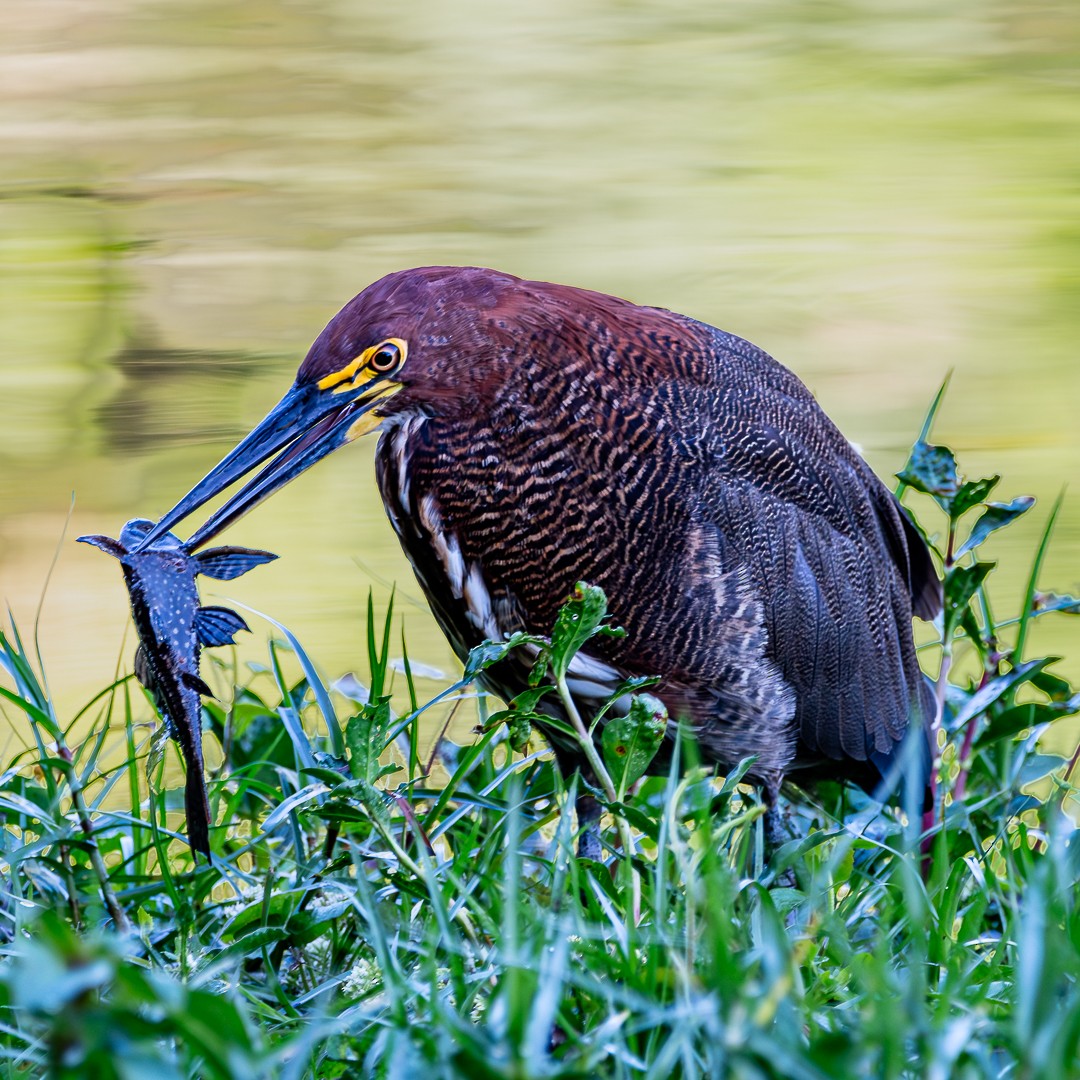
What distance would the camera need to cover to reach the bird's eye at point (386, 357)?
6.08 feet

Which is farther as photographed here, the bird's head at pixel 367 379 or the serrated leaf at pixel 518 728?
the bird's head at pixel 367 379

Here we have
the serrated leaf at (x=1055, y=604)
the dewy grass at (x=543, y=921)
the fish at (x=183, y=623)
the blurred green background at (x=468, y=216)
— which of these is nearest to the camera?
the dewy grass at (x=543, y=921)

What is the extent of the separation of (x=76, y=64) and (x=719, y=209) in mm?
3221

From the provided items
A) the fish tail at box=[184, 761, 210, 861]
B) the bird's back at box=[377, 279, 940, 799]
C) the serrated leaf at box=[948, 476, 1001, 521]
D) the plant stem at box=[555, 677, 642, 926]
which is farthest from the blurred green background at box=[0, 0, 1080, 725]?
the plant stem at box=[555, 677, 642, 926]

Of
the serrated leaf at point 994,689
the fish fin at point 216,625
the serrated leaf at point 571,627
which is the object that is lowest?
the serrated leaf at point 994,689

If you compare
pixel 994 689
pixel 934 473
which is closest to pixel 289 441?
pixel 934 473

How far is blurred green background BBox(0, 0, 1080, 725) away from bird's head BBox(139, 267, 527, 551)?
210 cm

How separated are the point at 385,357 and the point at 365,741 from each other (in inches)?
20.3

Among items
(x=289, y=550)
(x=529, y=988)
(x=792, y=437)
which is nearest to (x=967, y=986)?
(x=529, y=988)

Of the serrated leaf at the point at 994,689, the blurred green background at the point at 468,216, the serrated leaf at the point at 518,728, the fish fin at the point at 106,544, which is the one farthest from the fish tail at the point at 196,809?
the blurred green background at the point at 468,216

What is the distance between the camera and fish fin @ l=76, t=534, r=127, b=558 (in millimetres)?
1613

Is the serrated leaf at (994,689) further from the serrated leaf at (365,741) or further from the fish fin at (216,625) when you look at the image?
the fish fin at (216,625)

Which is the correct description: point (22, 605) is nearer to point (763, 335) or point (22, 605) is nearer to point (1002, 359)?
point (763, 335)

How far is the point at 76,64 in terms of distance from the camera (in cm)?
714
